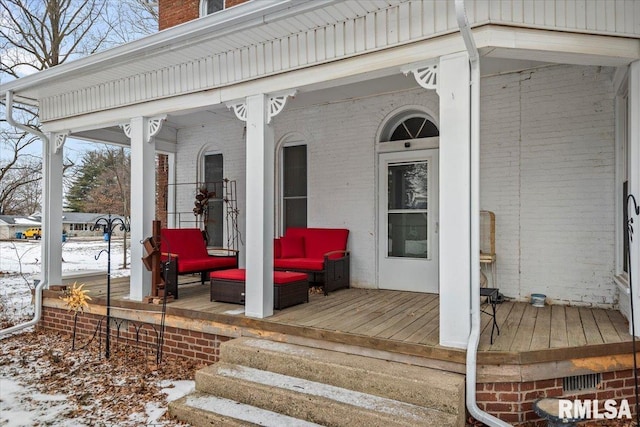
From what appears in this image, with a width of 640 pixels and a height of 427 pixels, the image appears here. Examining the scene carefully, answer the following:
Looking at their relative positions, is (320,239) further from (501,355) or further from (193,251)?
(501,355)

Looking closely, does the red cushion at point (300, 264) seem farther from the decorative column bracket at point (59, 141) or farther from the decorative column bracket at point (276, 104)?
the decorative column bracket at point (59, 141)

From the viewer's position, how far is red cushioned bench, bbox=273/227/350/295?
18.4 feet

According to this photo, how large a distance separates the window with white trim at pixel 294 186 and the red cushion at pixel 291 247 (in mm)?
532

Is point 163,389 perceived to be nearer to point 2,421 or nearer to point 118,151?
point 2,421

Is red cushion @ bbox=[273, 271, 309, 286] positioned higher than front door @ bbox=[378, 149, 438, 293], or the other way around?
front door @ bbox=[378, 149, 438, 293]

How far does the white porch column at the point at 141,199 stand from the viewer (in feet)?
16.9

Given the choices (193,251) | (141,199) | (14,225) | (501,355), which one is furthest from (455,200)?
(14,225)

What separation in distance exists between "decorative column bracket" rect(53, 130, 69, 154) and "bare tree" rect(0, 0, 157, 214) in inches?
290

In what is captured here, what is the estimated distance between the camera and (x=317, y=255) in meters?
6.30

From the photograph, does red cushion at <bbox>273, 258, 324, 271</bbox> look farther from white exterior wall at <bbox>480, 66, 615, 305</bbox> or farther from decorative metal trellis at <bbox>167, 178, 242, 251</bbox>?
white exterior wall at <bbox>480, 66, 615, 305</bbox>

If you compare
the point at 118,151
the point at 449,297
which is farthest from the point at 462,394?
the point at 118,151

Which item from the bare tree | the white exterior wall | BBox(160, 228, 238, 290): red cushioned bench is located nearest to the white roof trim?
BBox(160, 228, 238, 290): red cushioned bench

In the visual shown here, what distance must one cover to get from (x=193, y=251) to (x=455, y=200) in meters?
4.29

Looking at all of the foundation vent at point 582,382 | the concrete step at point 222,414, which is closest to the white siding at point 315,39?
the foundation vent at point 582,382
